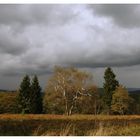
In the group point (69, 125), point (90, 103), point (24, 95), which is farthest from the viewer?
point (90, 103)

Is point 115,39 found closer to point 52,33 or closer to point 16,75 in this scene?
point 52,33

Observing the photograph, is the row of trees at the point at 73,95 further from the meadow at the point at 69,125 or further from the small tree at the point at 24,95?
the meadow at the point at 69,125

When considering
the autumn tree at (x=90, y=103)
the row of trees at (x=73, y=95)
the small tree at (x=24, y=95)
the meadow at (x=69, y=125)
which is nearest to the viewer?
the meadow at (x=69, y=125)

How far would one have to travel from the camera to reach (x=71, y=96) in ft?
40.8

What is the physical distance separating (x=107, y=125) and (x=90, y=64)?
157 cm

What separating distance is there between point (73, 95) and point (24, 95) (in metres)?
1.32

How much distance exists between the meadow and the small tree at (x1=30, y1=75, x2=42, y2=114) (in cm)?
21

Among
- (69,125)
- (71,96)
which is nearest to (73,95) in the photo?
(71,96)

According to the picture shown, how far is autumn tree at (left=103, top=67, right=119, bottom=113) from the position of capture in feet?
39.0

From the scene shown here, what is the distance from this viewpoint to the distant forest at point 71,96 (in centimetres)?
1190

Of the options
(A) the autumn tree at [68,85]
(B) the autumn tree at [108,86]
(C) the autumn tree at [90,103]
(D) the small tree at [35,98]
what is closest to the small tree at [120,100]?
(B) the autumn tree at [108,86]

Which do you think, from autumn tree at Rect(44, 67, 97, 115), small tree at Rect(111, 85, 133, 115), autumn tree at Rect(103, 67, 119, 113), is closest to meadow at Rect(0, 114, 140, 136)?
small tree at Rect(111, 85, 133, 115)

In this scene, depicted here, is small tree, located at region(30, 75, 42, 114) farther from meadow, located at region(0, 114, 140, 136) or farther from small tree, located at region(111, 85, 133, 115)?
small tree, located at region(111, 85, 133, 115)

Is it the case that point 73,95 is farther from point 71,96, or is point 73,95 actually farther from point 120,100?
point 120,100
